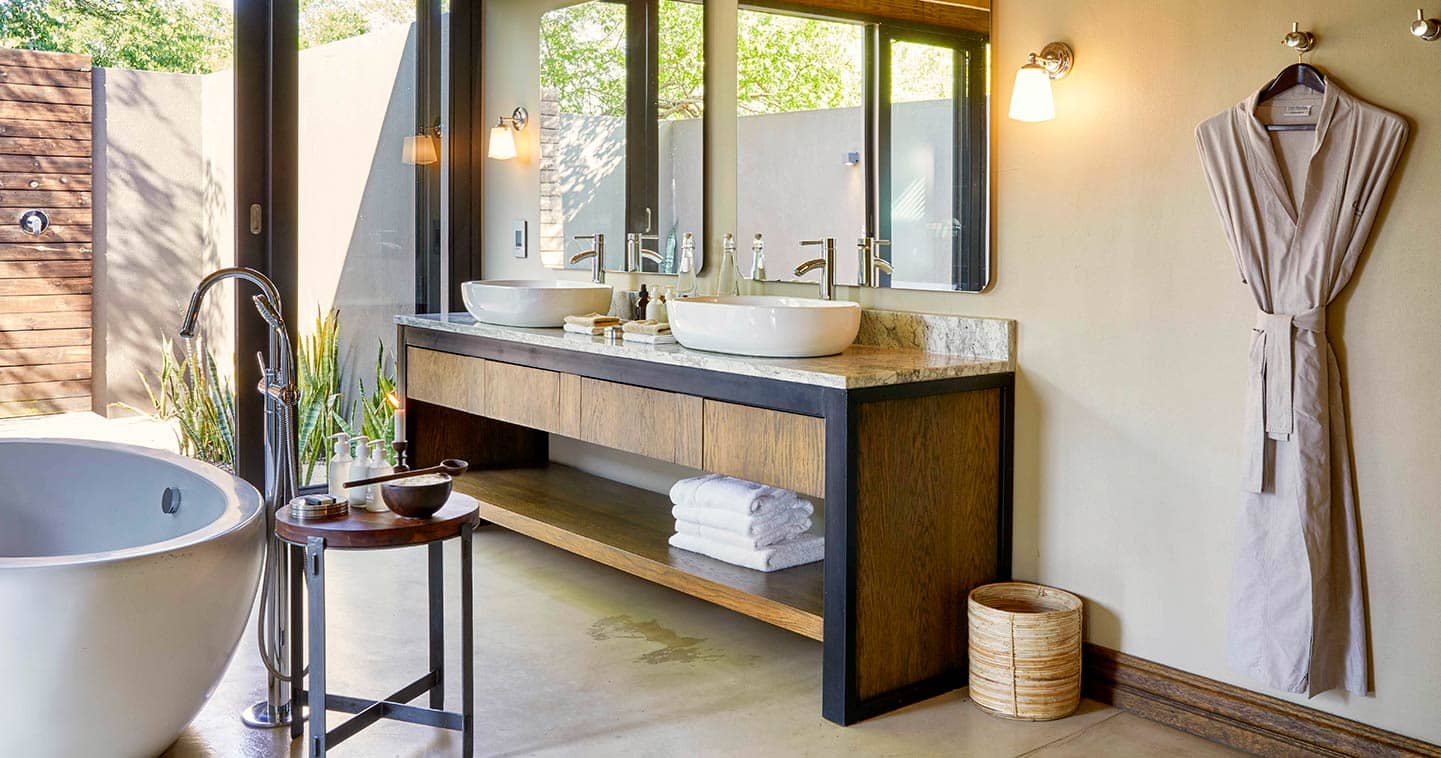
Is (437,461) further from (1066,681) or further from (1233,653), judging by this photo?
(1233,653)

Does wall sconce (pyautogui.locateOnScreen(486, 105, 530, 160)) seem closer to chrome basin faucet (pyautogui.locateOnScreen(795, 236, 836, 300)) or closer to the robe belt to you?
chrome basin faucet (pyautogui.locateOnScreen(795, 236, 836, 300))

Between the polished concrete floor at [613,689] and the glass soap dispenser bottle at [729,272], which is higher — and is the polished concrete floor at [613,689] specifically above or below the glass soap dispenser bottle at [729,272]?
below

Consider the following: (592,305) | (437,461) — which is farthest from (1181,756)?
(437,461)

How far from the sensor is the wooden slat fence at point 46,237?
4.21m

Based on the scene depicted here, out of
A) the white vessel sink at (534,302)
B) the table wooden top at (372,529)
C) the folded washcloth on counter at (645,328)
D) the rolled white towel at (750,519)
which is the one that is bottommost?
the rolled white towel at (750,519)

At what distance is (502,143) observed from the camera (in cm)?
480

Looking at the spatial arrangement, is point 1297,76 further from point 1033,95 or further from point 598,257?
point 598,257

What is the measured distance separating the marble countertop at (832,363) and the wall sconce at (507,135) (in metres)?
1.34

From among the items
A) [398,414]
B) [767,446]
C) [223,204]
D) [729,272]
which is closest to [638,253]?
[729,272]

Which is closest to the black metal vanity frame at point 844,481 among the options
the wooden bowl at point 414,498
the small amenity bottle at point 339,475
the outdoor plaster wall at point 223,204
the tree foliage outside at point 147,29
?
the wooden bowl at point 414,498

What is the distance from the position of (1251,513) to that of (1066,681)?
0.58 metres

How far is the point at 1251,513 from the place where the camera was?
259 cm

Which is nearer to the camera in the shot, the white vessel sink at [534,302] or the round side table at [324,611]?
the round side table at [324,611]

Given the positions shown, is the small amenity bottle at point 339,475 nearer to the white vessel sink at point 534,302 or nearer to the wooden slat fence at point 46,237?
the white vessel sink at point 534,302
